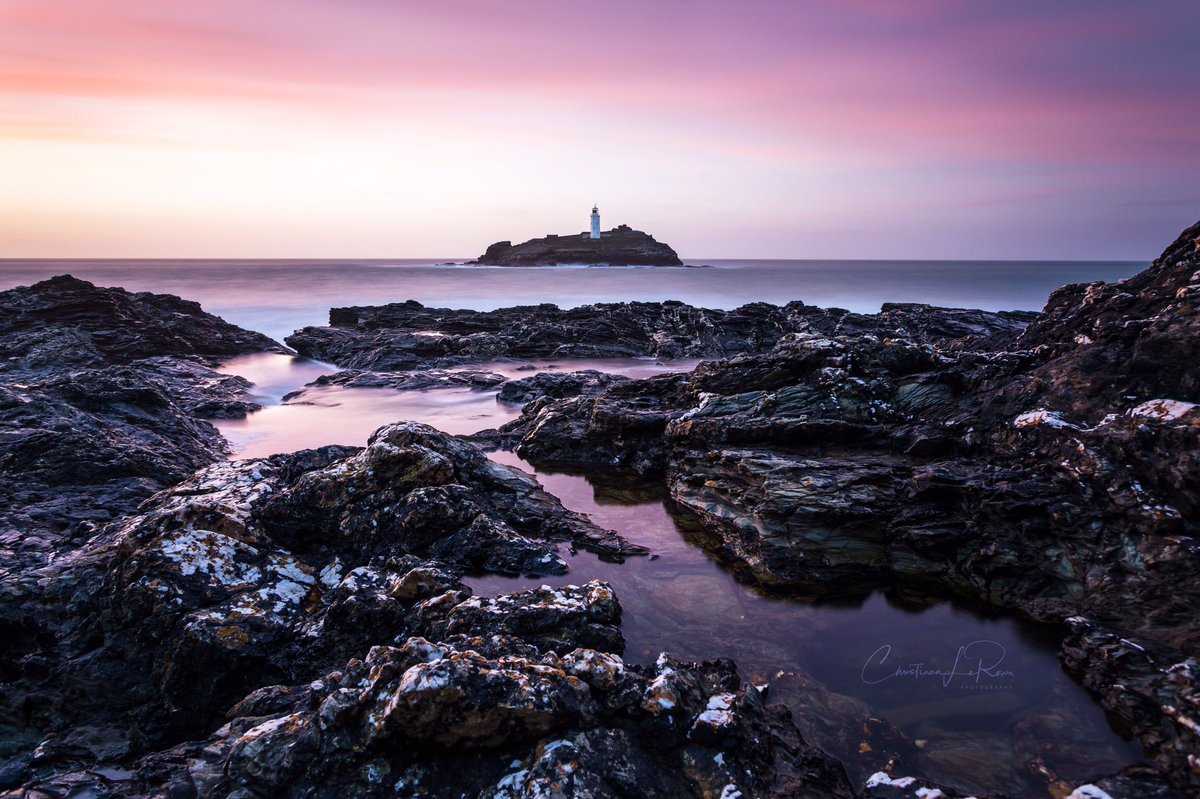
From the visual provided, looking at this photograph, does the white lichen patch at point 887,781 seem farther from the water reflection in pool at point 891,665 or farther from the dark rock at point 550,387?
the dark rock at point 550,387

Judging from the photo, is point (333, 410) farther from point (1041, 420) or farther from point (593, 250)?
point (593, 250)

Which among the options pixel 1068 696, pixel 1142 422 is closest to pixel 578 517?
pixel 1068 696

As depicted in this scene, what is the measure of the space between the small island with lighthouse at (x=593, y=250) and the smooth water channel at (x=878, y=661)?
156573mm

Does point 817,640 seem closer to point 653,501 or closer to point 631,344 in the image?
point 653,501

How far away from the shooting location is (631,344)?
27078 mm

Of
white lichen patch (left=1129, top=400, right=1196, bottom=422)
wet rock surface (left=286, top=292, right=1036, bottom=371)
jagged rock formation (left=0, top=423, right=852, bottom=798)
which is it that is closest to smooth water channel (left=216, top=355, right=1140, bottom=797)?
jagged rock formation (left=0, top=423, right=852, bottom=798)

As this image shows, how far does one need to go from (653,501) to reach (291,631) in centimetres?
574

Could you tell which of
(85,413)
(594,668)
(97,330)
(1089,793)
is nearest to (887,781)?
(1089,793)

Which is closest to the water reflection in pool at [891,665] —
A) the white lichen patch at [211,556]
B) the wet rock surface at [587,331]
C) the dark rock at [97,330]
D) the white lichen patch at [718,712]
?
the white lichen patch at [718,712]

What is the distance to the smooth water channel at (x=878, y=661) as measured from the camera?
4262 millimetres

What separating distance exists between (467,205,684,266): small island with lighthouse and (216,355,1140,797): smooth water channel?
514 feet

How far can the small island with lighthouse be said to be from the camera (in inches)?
6363

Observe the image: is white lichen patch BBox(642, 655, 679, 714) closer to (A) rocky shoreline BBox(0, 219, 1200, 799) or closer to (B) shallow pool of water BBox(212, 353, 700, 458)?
(A) rocky shoreline BBox(0, 219, 1200, 799)

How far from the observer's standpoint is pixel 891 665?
5.38 metres
